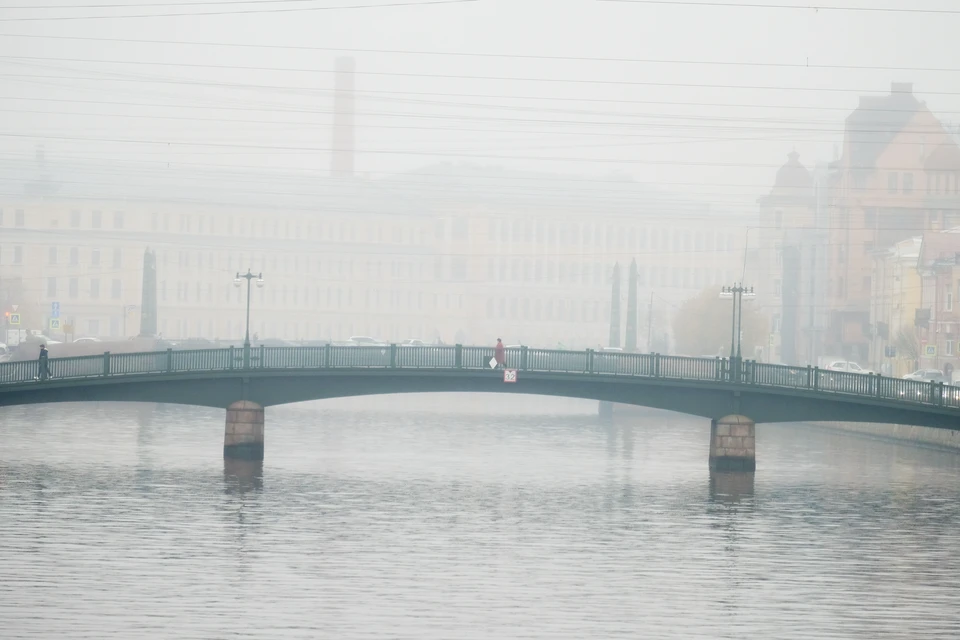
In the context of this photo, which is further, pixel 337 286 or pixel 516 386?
pixel 337 286

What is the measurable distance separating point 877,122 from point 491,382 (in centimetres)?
10211

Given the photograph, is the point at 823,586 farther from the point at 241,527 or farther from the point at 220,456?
the point at 220,456

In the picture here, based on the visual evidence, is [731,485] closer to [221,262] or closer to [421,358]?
[421,358]

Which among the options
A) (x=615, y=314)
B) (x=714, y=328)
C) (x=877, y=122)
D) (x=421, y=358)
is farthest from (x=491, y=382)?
(x=877, y=122)

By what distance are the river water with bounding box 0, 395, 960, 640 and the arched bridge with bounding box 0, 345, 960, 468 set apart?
2.84 m

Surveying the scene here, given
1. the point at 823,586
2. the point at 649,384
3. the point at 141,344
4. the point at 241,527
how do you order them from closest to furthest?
the point at 823,586 < the point at 241,527 < the point at 649,384 < the point at 141,344

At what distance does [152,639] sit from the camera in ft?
101

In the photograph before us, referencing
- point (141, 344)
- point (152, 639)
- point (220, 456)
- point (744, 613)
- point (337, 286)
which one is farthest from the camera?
point (337, 286)

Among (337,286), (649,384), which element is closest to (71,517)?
(649,384)

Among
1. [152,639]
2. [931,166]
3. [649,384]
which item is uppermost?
[931,166]

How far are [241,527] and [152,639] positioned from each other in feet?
56.7

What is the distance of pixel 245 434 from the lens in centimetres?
6794

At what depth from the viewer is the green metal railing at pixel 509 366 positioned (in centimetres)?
6569

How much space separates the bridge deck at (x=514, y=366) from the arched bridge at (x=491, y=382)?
0.04 metres
